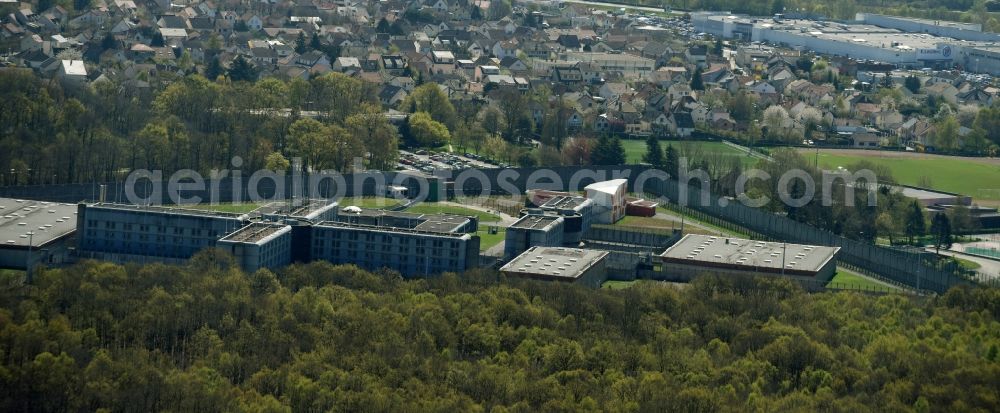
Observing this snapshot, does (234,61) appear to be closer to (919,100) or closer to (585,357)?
(919,100)

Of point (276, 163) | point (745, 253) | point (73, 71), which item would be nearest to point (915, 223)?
point (745, 253)

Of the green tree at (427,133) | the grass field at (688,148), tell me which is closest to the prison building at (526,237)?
the grass field at (688,148)

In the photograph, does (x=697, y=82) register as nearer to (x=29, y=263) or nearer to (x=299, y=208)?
(x=299, y=208)

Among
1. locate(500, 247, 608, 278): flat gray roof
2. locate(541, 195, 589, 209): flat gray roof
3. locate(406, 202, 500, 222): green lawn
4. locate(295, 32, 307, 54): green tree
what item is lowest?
locate(500, 247, 608, 278): flat gray roof

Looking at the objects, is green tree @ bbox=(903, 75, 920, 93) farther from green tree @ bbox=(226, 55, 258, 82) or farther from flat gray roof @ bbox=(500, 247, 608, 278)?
flat gray roof @ bbox=(500, 247, 608, 278)

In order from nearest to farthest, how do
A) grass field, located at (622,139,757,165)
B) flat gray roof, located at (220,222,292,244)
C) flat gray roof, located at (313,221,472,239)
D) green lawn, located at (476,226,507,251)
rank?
flat gray roof, located at (220,222,292,244)
flat gray roof, located at (313,221,472,239)
green lawn, located at (476,226,507,251)
grass field, located at (622,139,757,165)

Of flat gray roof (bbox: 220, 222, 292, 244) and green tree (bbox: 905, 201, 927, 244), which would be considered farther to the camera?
green tree (bbox: 905, 201, 927, 244)

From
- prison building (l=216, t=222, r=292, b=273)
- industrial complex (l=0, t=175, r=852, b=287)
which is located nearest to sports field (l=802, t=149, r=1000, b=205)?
industrial complex (l=0, t=175, r=852, b=287)
